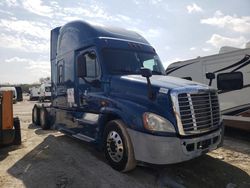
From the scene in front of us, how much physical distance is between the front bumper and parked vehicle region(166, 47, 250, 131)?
3.53 metres

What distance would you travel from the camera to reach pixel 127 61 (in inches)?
264

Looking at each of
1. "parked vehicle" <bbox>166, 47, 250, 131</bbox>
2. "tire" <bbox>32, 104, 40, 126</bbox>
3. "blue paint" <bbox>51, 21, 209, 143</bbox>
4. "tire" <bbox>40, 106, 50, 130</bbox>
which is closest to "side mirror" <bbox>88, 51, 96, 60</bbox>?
"blue paint" <bbox>51, 21, 209, 143</bbox>

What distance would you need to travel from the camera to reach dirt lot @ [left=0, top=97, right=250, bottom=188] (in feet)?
17.2

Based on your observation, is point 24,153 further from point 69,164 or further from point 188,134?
point 188,134

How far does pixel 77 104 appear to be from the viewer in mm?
7605

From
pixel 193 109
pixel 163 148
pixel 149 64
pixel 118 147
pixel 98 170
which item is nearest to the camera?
pixel 163 148

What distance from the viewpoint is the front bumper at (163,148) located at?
16.5 ft

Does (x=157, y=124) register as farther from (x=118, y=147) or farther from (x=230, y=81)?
(x=230, y=81)

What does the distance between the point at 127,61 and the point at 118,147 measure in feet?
6.77

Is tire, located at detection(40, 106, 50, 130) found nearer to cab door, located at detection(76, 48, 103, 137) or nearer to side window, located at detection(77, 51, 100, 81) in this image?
cab door, located at detection(76, 48, 103, 137)

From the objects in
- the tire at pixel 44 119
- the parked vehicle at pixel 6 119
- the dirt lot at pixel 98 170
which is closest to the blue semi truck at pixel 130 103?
the dirt lot at pixel 98 170

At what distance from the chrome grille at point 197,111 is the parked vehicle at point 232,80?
270cm

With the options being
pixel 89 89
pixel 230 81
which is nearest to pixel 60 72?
pixel 89 89

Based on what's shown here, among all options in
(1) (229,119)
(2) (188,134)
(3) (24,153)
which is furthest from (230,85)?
(3) (24,153)
